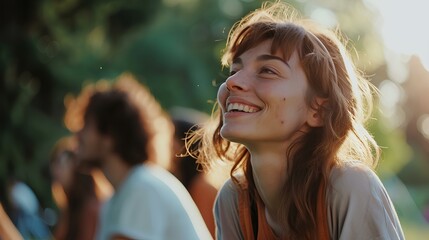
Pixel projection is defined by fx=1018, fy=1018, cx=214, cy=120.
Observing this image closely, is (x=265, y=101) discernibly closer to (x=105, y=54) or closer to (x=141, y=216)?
(x=141, y=216)

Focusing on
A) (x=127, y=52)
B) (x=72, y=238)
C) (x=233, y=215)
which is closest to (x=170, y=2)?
(x=127, y=52)

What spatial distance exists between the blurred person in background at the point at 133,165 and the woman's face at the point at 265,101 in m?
1.49

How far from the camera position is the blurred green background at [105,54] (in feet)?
63.3

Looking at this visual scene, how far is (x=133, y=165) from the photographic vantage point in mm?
5254

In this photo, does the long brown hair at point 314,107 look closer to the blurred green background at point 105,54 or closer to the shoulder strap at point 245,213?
the shoulder strap at point 245,213

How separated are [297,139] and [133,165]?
1.82 meters

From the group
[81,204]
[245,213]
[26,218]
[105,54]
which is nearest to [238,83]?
[245,213]

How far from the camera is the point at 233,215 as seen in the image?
3.74 metres

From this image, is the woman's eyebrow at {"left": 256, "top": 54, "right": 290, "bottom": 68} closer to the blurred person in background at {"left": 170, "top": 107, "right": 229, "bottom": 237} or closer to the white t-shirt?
the white t-shirt

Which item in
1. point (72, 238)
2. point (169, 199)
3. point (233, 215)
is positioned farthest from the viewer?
point (72, 238)

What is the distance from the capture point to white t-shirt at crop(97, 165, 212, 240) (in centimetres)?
495

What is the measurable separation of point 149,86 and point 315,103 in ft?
53.2

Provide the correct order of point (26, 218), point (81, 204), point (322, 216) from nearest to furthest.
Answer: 1. point (322, 216)
2. point (81, 204)
3. point (26, 218)

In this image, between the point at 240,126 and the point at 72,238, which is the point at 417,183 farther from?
the point at 240,126
